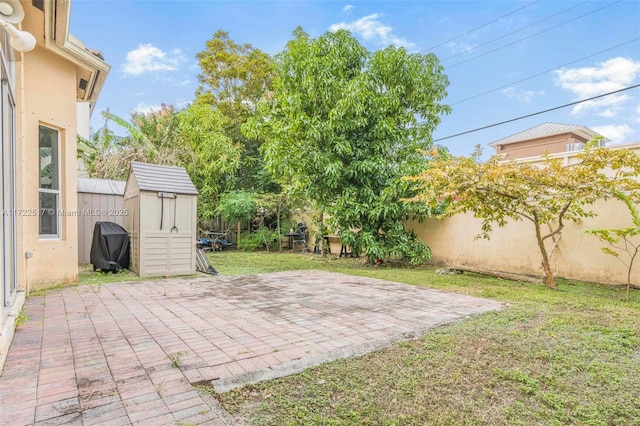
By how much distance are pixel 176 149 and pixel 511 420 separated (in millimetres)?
14180

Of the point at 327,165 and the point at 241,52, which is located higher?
the point at 241,52

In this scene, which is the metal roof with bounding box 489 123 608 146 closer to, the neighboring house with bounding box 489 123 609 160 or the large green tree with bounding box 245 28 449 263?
the neighboring house with bounding box 489 123 609 160

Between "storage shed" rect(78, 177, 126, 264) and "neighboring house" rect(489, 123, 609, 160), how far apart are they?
19.6 metres

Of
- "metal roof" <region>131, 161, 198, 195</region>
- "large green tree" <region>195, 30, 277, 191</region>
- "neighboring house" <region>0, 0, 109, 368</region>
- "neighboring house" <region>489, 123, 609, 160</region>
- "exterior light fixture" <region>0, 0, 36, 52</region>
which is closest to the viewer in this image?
"exterior light fixture" <region>0, 0, 36, 52</region>

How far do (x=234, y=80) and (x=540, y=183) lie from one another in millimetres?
13837

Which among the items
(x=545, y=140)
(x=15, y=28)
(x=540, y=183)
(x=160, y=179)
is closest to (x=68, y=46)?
(x=160, y=179)

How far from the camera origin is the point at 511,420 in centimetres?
205

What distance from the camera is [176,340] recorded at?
3.29 metres

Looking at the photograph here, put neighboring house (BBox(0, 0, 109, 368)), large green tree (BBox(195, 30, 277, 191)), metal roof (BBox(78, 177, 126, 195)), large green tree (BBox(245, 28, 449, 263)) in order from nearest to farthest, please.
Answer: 1. neighboring house (BBox(0, 0, 109, 368))
2. large green tree (BBox(245, 28, 449, 263))
3. metal roof (BBox(78, 177, 126, 195))
4. large green tree (BBox(195, 30, 277, 191))

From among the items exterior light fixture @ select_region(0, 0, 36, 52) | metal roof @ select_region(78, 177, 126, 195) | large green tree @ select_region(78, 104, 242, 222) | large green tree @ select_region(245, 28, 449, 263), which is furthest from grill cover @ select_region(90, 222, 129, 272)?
large green tree @ select_region(78, 104, 242, 222)

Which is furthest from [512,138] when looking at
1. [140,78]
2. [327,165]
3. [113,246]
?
[113,246]

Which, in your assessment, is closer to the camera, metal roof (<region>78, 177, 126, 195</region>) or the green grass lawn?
the green grass lawn

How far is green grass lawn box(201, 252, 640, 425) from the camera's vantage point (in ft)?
6.89

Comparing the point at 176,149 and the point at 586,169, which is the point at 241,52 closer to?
the point at 176,149
